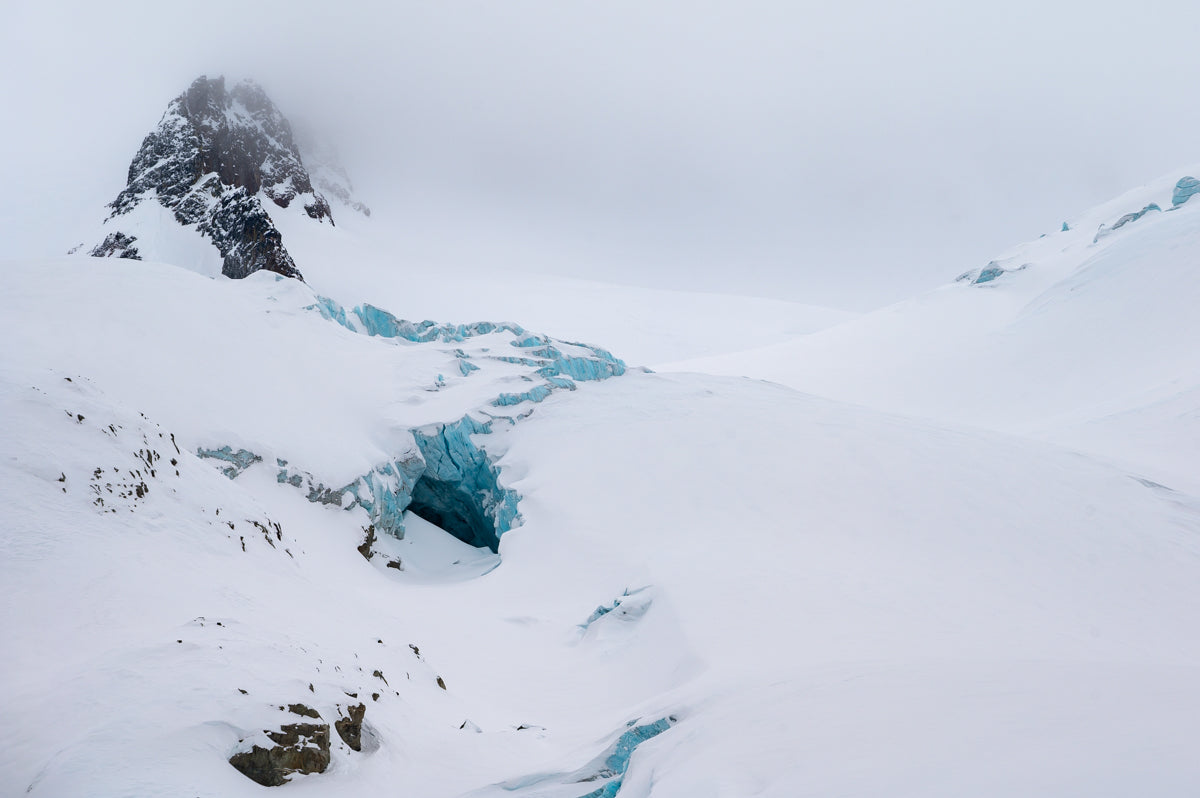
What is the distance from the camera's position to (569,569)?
16531 mm

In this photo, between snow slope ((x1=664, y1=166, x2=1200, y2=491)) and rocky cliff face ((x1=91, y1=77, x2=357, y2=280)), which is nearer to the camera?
snow slope ((x1=664, y1=166, x2=1200, y2=491))

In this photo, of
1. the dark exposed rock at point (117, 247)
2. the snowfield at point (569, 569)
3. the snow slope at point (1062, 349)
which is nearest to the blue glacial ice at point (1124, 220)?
the snow slope at point (1062, 349)

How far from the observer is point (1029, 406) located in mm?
32906

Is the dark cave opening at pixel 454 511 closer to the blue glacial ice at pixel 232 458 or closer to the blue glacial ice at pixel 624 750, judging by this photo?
the blue glacial ice at pixel 232 458

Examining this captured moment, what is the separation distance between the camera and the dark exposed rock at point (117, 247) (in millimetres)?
51750

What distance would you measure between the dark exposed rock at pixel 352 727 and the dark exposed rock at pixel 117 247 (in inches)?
2303

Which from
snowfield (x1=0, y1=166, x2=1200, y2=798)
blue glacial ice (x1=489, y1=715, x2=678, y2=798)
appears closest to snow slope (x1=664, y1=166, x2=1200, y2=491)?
snowfield (x1=0, y1=166, x2=1200, y2=798)

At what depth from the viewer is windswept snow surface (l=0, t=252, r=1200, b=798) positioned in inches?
201

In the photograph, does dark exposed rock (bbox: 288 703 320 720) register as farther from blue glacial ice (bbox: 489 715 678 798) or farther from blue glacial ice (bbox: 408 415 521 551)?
blue glacial ice (bbox: 408 415 521 551)

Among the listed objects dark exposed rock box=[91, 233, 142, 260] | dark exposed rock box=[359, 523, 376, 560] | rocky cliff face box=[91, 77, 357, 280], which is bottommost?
dark exposed rock box=[359, 523, 376, 560]

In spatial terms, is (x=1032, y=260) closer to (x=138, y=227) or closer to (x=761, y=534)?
(x=761, y=534)

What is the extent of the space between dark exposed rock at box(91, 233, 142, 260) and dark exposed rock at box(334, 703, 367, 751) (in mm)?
58499

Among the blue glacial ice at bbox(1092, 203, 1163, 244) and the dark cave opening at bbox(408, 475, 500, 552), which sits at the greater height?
the blue glacial ice at bbox(1092, 203, 1163, 244)

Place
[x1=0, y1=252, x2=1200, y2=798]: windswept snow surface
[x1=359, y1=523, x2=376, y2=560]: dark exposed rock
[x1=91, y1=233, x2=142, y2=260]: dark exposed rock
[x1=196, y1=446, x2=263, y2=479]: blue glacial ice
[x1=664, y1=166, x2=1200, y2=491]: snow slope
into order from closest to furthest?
[x1=0, y1=252, x2=1200, y2=798]: windswept snow surface
[x1=196, y1=446, x2=263, y2=479]: blue glacial ice
[x1=359, y1=523, x2=376, y2=560]: dark exposed rock
[x1=664, y1=166, x2=1200, y2=491]: snow slope
[x1=91, y1=233, x2=142, y2=260]: dark exposed rock
